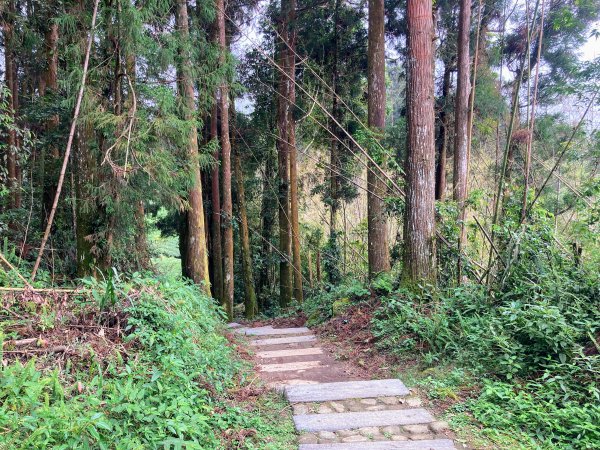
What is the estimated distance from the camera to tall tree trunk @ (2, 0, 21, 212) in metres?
7.05

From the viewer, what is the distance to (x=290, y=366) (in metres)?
4.70

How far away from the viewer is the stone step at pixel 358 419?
10.2 ft

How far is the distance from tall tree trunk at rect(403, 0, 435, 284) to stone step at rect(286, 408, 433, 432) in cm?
276

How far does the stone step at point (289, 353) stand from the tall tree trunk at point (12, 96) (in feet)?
17.1

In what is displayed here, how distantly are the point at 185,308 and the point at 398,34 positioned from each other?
11570mm

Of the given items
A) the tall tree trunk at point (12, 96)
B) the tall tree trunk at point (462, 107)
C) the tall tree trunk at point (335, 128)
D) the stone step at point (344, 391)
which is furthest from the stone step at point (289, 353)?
the tall tree trunk at point (335, 128)

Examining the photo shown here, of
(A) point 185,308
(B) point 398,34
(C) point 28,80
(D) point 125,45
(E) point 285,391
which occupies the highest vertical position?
(B) point 398,34

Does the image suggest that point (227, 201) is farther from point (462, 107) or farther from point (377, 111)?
point (462, 107)

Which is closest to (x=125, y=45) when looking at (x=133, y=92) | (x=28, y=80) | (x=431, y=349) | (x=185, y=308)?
(x=133, y=92)

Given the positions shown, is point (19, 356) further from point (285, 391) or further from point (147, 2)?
point (147, 2)

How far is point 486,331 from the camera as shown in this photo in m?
4.40

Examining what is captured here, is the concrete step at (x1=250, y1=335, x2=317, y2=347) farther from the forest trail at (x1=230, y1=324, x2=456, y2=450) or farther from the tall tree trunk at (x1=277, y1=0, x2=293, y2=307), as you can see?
the tall tree trunk at (x1=277, y1=0, x2=293, y2=307)

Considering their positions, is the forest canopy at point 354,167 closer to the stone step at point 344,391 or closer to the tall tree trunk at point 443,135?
the tall tree trunk at point 443,135

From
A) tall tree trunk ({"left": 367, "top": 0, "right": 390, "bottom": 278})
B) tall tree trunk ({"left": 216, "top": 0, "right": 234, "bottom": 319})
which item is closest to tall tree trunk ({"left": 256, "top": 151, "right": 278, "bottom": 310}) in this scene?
tall tree trunk ({"left": 216, "top": 0, "right": 234, "bottom": 319})
